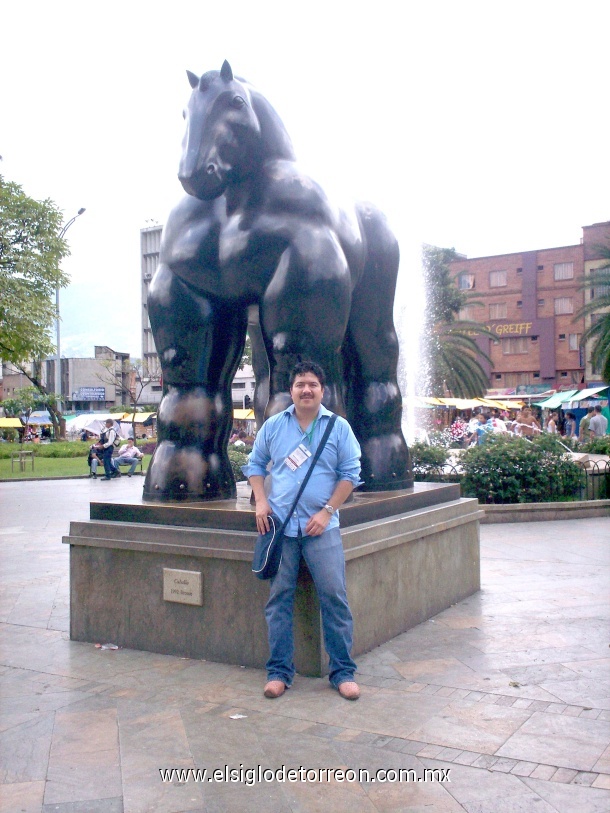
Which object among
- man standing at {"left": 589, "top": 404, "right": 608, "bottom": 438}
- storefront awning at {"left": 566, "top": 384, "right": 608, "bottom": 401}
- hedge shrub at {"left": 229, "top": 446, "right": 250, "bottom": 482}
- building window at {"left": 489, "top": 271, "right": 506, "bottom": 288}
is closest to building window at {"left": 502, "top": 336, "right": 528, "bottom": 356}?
building window at {"left": 489, "top": 271, "right": 506, "bottom": 288}

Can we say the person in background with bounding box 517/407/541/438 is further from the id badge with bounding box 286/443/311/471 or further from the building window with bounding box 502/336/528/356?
the building window with bounding box 502/336/528/356

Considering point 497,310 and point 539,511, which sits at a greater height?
point 497,310

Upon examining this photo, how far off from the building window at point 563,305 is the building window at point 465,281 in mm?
5649

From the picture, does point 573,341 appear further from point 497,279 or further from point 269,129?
point 269,129

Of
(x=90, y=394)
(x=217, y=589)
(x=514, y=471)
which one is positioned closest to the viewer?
(x=217, y=589)

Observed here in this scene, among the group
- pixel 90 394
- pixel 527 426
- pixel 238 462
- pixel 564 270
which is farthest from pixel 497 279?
pixel 238 462

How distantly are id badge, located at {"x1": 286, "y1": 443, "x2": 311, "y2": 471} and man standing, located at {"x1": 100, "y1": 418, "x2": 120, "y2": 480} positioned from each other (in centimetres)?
1749

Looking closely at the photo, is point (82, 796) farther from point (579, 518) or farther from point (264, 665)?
point (579, 518)

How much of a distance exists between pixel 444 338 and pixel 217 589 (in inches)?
1388

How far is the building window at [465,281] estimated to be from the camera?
5316 centimetres

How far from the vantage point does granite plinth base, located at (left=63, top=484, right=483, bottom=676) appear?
413cm

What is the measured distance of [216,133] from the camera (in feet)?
14.1

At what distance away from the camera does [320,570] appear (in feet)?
12.5

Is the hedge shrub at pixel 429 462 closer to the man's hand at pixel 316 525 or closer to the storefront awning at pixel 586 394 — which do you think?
the man's hand at pixel 316 525
